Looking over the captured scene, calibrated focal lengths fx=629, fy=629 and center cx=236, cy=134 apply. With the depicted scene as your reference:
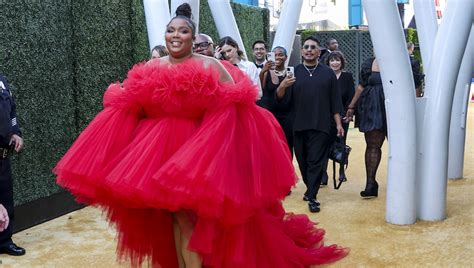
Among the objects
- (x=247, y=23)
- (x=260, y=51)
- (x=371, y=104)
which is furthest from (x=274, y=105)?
(x=247, y=23)

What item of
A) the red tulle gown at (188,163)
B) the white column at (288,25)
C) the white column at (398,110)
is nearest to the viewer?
the red tulle gown at (188,163)

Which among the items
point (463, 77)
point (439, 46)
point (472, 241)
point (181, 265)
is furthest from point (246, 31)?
point (181, 265)

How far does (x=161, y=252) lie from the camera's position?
437 centimetres

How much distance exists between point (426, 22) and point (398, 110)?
8.37ft

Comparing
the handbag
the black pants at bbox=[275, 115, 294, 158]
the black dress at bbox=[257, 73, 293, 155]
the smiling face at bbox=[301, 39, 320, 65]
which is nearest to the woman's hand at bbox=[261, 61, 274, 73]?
the black dress at bbox=[257, 73, 293, 155]

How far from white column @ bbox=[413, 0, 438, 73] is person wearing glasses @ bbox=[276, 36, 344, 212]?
5.79 feet

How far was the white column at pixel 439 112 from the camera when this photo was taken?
6.04 m

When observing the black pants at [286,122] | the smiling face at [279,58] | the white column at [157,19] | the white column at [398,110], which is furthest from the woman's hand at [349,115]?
the white column at [157,19]

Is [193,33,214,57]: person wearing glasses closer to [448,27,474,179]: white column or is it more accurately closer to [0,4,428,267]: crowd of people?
[0,4,428,267]: crowd of people

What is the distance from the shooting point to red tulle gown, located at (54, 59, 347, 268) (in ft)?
11.6

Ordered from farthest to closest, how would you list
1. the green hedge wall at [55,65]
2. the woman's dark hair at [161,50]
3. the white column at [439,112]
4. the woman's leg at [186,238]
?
the woman's dark hair at [161,50], the green hedge wall at [55,65], the white column at [439,112], the woman's leg at [186,238]

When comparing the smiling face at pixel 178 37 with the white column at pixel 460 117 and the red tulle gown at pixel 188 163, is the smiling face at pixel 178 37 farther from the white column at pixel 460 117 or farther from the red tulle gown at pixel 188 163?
the white column at pixel 460 117

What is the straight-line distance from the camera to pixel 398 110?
597cm

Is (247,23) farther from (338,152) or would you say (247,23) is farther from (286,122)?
(286,122)
